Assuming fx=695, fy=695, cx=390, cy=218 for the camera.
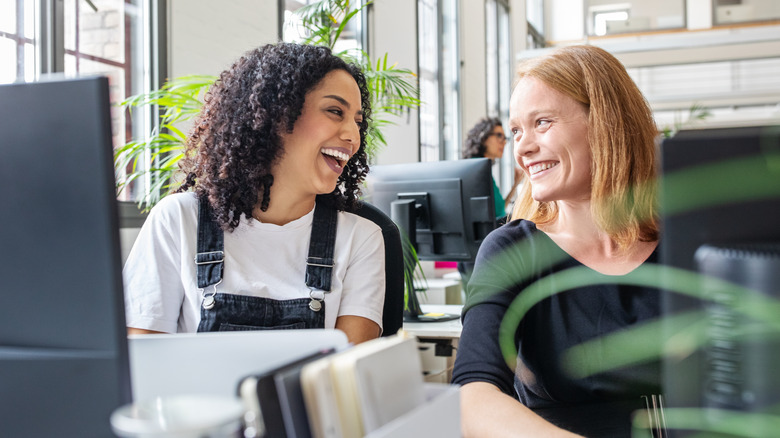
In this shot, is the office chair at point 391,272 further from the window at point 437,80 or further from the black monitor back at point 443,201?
the window at point 437,80

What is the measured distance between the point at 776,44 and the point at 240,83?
35.8ft

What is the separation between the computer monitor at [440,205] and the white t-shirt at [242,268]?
3.61ft

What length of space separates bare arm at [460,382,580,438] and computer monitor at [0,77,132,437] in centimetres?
52

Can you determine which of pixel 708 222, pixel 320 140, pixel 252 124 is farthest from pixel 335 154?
pixel 708 222

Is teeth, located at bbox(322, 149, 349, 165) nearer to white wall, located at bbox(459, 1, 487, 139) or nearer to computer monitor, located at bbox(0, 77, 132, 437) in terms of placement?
computer monitor, located at bbox(0, 77, 132, 437)

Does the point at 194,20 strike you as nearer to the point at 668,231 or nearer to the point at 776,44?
the point at 668,231

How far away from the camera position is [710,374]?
46 cm

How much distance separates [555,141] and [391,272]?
53 centimetres

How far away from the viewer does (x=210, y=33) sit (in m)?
3.18

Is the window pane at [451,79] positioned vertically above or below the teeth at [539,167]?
above

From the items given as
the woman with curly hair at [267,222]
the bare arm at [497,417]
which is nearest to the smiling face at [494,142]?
the woman with curly hair at [267,222]

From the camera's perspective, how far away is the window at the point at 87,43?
7.95ft

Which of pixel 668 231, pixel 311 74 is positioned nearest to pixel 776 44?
pixel 311 74

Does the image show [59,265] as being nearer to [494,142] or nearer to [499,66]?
[494,142]
